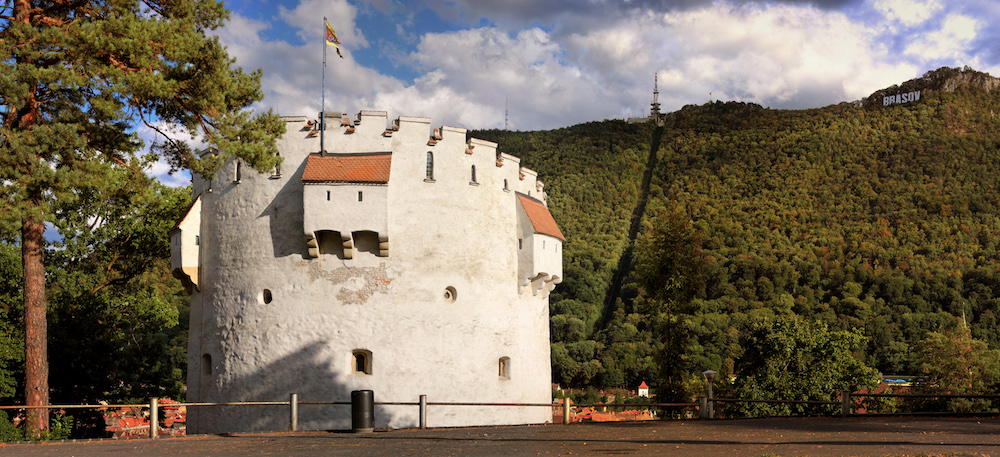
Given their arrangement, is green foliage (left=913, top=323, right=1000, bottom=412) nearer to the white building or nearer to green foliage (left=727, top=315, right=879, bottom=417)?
green foliage (left=727, top=315, right=879, bottom=417)

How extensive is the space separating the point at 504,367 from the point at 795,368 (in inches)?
755

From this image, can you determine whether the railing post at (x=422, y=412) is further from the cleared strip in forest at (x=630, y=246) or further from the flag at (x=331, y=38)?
the cleared strip in forest at (x=630, y=246)

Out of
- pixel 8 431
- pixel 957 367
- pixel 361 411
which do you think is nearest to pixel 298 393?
pixel 361 411

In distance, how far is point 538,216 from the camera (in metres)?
27.4

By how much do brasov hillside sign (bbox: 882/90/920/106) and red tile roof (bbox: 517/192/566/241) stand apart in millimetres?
129002

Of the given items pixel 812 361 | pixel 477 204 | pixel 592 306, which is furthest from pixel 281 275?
pixel 592 306

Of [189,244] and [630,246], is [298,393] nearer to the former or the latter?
[189,244]

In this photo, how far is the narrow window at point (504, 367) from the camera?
2565 cm

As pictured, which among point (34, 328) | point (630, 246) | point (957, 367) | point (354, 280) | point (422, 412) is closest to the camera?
point (34, 328)

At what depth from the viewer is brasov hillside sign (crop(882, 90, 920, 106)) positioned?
140m

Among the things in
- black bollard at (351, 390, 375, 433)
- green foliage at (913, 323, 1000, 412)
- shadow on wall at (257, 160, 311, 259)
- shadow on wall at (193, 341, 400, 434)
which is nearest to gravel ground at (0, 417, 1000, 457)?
black bollard at (351, 390, 375, 433)

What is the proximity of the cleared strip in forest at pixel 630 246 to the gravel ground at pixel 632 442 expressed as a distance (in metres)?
79.3

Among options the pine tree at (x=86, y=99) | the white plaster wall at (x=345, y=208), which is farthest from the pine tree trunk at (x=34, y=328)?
the white plaster wall at (x=345, y=208)

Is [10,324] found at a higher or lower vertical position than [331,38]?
lower
